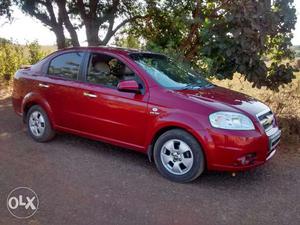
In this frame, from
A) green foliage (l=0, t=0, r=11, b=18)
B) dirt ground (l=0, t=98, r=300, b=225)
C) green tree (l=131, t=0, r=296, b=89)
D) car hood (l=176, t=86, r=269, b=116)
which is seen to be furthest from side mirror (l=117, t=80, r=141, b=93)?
green foliage (l=0, t=0, r=11, b=18)

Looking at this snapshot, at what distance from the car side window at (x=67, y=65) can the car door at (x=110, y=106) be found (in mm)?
247

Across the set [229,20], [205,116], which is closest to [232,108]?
[205,116]

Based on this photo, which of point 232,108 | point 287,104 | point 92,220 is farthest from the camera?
point 287,104

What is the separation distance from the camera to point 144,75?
18.4 feet

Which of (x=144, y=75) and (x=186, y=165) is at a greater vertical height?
(x=144, y=75)

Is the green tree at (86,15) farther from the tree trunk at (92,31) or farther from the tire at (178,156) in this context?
the tire at (178,156)

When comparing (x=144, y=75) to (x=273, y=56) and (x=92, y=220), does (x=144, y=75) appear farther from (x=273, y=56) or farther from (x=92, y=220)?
(x=273, y=56)

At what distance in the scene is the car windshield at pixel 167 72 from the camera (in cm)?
571

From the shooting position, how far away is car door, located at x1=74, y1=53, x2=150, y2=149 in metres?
5.54

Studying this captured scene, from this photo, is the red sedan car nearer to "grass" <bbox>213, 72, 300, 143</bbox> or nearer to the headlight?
the headlight

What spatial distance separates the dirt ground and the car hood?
3.17ft

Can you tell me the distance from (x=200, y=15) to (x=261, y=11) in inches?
61.8

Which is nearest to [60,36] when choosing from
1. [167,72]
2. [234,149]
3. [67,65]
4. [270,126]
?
[67,65]

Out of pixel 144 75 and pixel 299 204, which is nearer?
pixel 299 204
